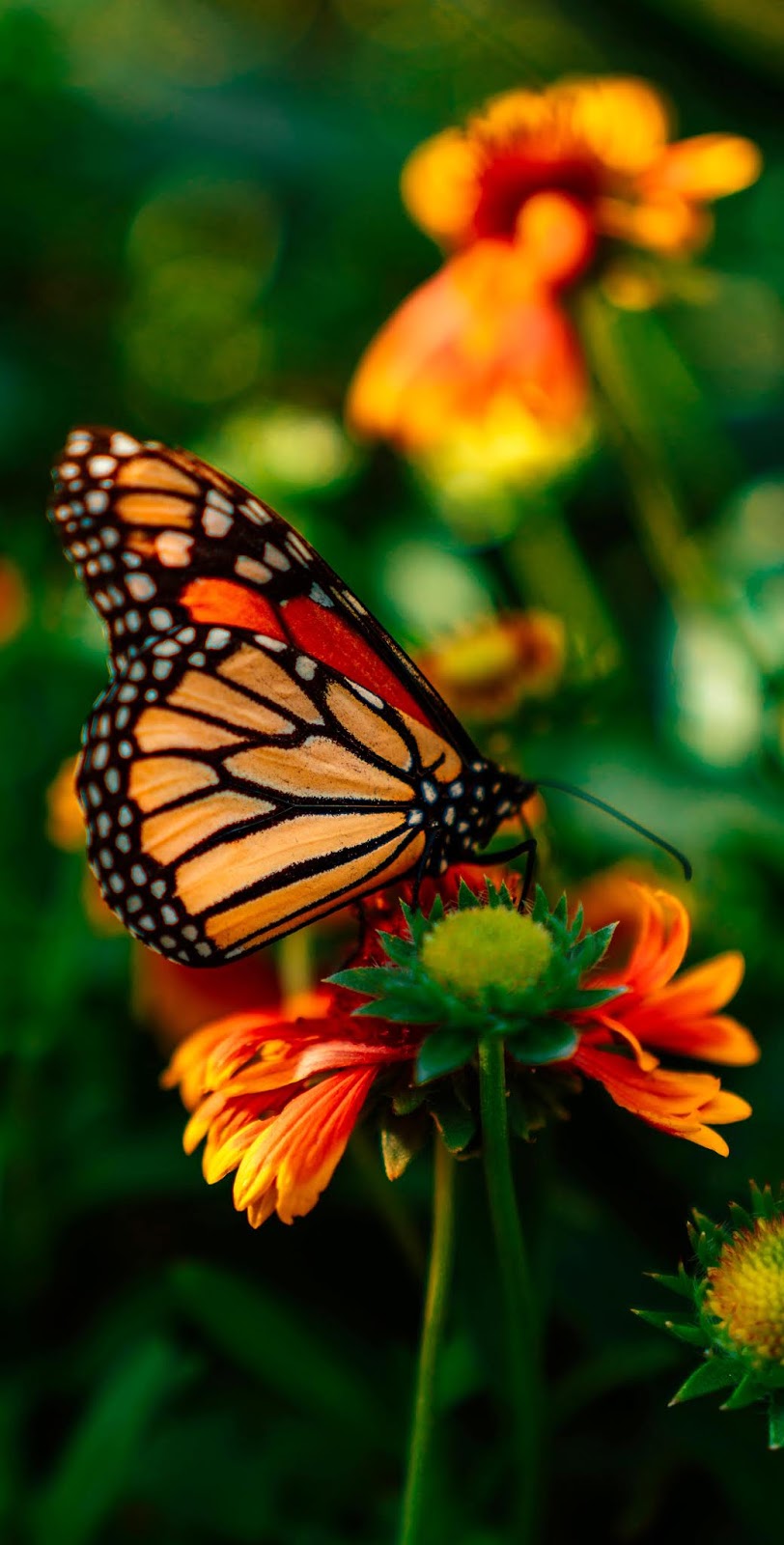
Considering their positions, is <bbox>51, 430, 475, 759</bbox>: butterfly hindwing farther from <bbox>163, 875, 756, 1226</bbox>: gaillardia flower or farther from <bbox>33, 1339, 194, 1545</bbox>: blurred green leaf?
<bbox>33, 1339, 194, 1545</bbox>: blurred green leaf

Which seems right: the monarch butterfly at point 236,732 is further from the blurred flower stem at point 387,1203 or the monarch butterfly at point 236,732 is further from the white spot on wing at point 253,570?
the blurred flower stem at point 387,1203

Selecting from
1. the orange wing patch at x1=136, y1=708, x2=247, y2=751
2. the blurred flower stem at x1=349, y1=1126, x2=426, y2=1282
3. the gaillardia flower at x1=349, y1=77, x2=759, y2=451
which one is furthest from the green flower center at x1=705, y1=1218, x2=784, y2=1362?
the gaillardia flower at x1=349, y1=77, x2=759, y2=451

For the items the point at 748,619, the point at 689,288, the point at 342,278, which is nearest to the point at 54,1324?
the point at 748,619

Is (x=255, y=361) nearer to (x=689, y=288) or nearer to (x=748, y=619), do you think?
(x=689, y=288)

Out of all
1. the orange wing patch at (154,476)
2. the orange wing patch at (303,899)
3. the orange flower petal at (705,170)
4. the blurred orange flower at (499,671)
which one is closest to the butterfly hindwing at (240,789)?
the orange wing patch at (303,899)

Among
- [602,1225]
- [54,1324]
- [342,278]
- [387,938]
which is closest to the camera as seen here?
[387,938]

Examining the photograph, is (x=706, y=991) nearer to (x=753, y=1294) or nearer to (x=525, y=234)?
(x=753, y=1294)
